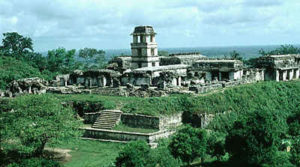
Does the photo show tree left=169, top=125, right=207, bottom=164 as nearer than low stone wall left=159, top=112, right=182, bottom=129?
Yes

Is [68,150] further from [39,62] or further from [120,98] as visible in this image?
[39,62]

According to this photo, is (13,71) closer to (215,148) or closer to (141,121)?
(141,121)

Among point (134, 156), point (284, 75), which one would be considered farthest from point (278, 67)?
point (134, 156)

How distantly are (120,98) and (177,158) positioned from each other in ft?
39.8

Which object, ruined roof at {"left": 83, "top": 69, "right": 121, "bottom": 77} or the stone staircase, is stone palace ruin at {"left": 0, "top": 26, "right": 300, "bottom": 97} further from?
the stone staircase

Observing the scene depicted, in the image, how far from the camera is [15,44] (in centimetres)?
8231

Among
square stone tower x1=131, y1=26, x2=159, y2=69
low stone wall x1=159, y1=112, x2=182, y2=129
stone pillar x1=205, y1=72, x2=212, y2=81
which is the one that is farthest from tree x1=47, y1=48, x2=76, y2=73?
low stone wall x1=159, y1=112, x2=182, y2=129

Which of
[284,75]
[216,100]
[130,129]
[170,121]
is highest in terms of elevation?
[284,75]

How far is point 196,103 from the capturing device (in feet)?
105

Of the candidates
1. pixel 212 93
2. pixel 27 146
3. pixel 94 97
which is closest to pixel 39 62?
pixel 94 97

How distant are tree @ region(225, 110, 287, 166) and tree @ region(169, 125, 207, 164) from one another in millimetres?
1775

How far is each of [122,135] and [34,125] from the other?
6437mm

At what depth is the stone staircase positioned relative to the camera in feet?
96.2

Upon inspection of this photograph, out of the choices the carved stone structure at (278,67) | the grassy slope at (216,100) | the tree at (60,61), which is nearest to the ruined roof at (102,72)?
the grassy slope at (216,100)
